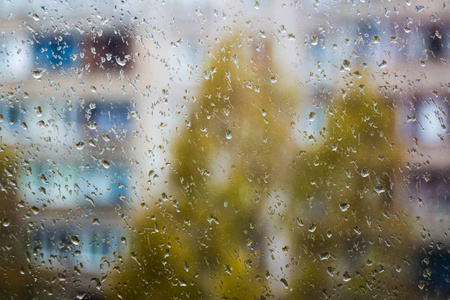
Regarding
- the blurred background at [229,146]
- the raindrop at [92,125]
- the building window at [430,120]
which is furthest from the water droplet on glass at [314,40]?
the raindrop at [92,125]

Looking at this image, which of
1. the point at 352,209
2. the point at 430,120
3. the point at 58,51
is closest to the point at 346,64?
the point at 430,120

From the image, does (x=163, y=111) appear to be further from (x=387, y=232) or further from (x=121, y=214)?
(x=387, y=232)

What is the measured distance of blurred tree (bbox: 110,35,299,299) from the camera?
28.9 inches

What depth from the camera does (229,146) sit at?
0.74 metres

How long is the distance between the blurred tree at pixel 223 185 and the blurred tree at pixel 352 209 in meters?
0.08

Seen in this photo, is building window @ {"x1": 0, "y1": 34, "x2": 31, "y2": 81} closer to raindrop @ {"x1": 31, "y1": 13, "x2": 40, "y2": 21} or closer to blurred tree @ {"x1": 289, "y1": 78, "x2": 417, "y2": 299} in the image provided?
raindrop @ {"x1": 31, "y1": 13, "x2": 40, "y2": 21}

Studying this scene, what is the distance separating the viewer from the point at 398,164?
72 centimetres

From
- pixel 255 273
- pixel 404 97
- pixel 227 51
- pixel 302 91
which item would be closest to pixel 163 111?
pixel 227 51

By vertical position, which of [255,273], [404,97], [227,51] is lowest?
[255,273]

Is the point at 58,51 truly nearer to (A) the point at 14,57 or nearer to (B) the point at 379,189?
(A) the point at 14,57

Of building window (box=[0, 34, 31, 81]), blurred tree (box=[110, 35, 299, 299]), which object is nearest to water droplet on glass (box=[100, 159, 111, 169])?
blurred tree (box=[110, 35, 299, 299])

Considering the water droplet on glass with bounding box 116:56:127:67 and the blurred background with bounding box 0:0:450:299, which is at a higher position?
the water droplet on glass with bounding box 116:56:127:67

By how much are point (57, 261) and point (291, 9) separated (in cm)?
78

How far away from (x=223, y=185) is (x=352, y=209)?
0.29m
